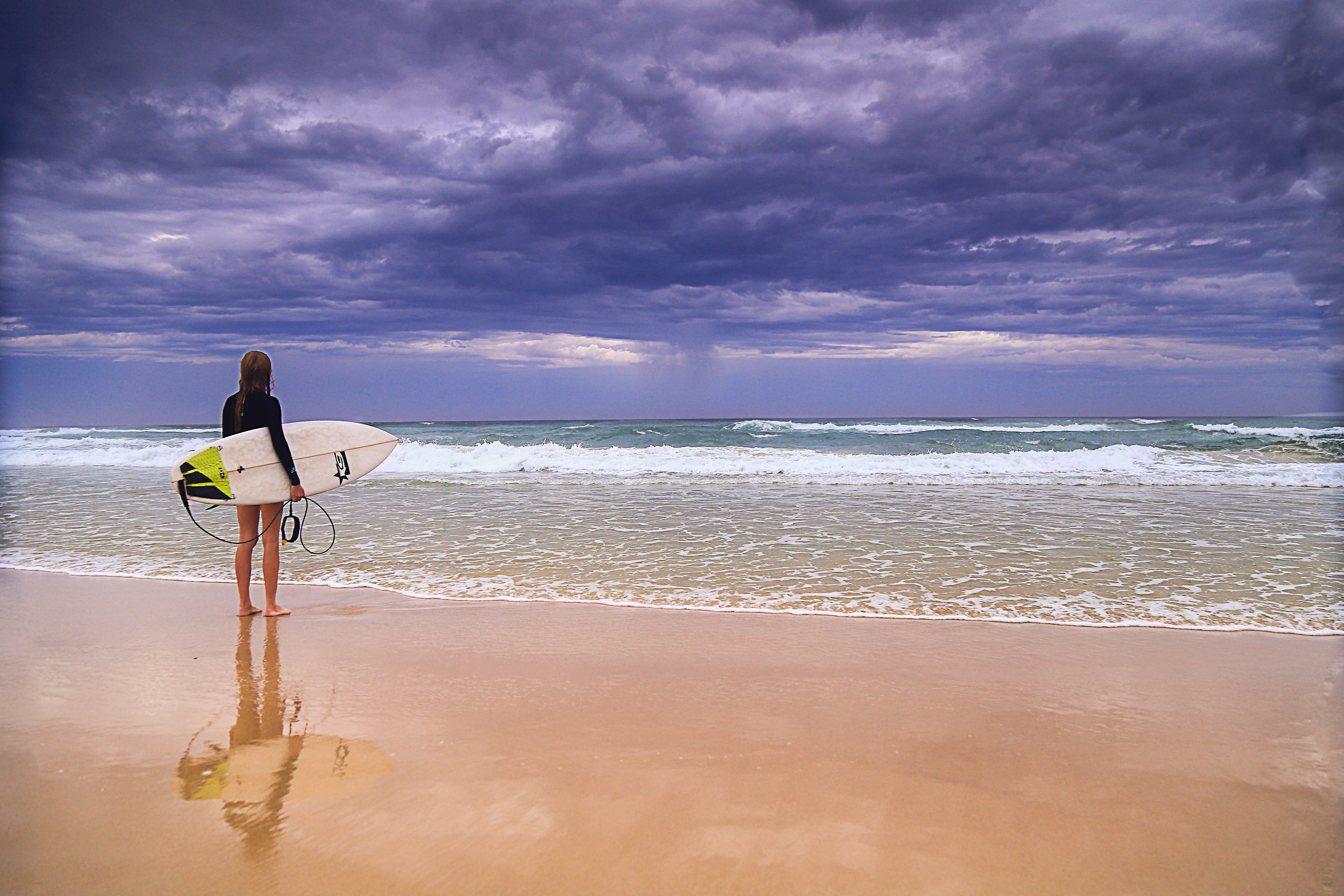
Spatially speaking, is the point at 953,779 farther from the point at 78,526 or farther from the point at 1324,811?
the point at 78,526

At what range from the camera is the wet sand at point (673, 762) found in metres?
1.93

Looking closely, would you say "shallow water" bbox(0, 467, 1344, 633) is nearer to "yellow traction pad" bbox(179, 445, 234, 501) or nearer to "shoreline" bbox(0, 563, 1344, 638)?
"shoreline" bbox(0, 563, 1344, 638)

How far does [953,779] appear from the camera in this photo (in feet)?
7.86

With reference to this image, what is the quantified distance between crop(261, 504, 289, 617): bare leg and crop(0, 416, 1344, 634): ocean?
0.91m

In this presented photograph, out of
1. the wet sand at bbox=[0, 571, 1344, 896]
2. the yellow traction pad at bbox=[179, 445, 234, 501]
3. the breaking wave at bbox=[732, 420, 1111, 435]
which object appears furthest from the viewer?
the breaking wave at bbox=[732, 420, 1111, 435]

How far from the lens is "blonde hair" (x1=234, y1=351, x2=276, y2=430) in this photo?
452 centimetres

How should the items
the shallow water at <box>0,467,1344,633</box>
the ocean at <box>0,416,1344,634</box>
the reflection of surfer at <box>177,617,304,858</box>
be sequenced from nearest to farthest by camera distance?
the reflection of surfer at <box>177,617,304,858</box> → the shallow water at <box>0,467,1344,633</box> → the ocean at <box>0,416,1344,634</box>

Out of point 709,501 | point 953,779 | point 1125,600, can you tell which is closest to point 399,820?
point 953,779

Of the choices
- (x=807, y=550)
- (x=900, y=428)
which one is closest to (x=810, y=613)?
(x=807, y=550)

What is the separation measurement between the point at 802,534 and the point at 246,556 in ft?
16.9

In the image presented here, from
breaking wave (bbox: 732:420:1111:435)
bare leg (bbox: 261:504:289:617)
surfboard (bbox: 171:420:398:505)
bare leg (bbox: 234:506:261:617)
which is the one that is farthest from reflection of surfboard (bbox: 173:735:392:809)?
breaking wave (bbox: 732:420:1111:435)

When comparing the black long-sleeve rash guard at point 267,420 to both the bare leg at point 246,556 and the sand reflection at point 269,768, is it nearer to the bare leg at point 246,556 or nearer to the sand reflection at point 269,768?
the bare leg at point 246,556

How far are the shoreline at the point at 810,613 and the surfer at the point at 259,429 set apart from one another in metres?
0.83

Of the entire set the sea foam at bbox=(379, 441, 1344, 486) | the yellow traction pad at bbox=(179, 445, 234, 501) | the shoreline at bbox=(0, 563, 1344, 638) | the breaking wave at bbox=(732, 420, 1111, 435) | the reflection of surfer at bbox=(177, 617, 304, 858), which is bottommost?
the shoreline at bbox=(0, 563, 1344, 638)
